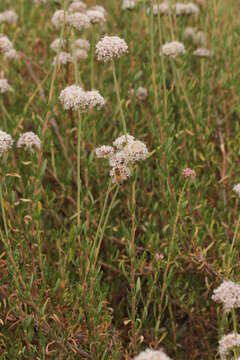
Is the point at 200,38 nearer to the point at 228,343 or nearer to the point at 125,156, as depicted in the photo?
the point at 125,156

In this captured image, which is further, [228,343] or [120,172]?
[120,172]

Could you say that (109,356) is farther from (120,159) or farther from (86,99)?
(86,99)

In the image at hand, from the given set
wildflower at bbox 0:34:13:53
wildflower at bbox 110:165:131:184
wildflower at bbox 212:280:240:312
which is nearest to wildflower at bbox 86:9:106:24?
wildflower at bbox 0:34:13:53

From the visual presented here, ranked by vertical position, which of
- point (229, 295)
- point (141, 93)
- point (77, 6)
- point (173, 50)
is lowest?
point (229, 295)

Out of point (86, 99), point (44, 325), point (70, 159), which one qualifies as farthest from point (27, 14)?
point (44, 325)

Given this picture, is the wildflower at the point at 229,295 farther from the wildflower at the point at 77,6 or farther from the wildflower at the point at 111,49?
the wildflower at the point at 77,6

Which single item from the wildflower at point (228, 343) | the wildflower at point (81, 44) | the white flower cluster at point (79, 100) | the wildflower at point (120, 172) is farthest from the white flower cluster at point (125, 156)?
the wildflower at point (81, 44)

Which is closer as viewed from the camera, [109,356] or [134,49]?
[109,356]

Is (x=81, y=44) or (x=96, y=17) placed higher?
(x=96, y=17)

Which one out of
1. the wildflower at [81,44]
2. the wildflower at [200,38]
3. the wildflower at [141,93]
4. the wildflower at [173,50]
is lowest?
the wildflower at [141,93]

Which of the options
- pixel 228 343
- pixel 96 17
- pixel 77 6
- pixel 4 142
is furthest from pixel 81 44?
pixel 228 343

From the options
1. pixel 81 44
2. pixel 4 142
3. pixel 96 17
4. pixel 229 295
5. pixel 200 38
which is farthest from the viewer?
pixel 200 38
